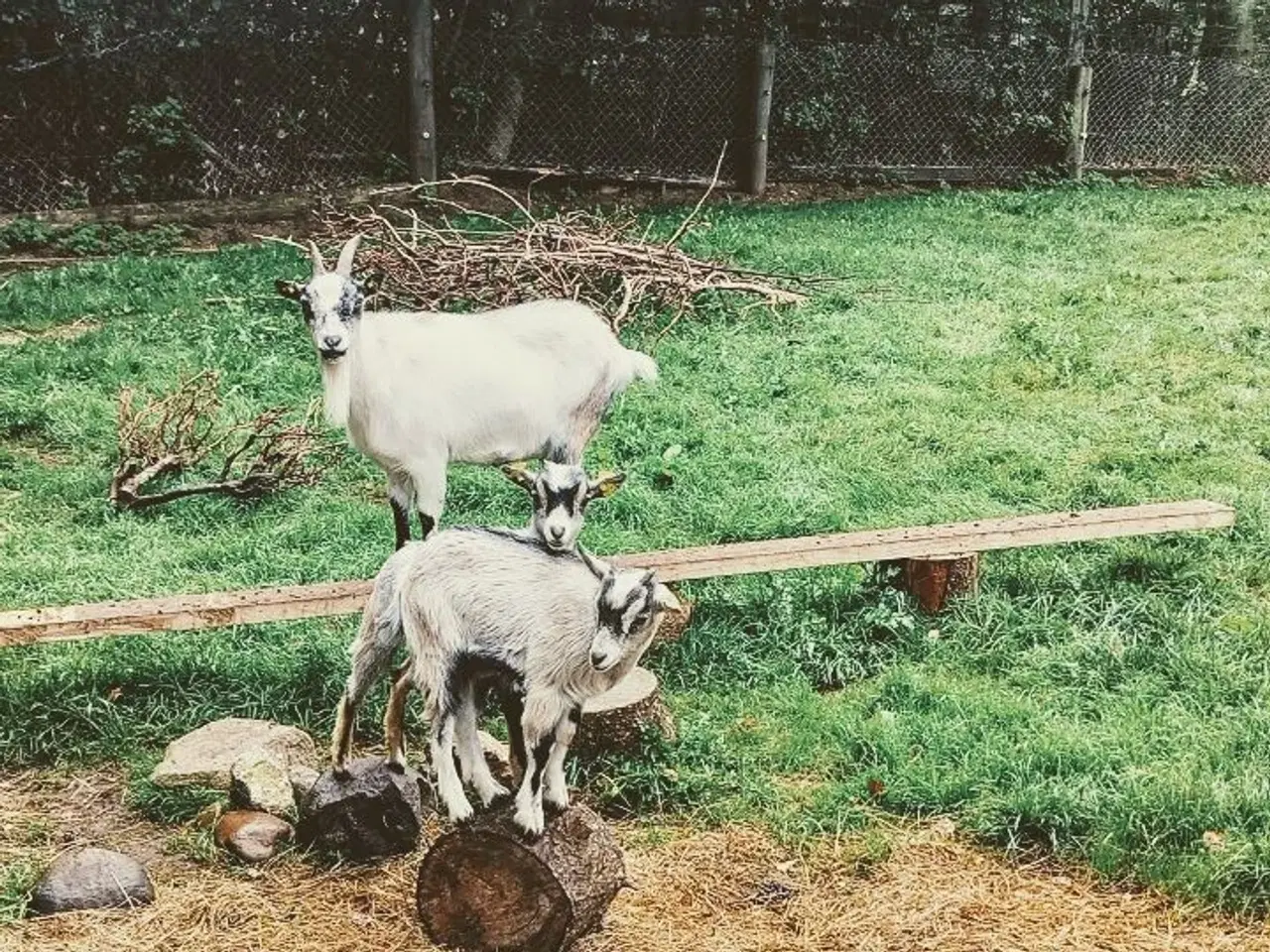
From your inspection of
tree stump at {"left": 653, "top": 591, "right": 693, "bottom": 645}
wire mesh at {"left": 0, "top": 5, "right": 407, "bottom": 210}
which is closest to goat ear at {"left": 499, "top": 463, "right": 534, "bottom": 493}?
tree stump at {"left": 653, "top": 591, "right": 693, "bottom": 645}

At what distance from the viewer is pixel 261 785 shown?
4137 mm

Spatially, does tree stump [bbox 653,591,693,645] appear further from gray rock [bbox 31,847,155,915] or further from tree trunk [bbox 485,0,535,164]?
tree trunk [bbox 485,0,535,164]

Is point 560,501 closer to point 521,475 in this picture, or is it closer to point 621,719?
point 521,475

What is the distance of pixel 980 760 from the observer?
438 centimetres

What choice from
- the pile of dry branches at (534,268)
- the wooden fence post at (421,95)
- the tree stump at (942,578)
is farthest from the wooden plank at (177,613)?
the wooden fence post at (421,95)

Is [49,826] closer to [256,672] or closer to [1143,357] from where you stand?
[256,672]

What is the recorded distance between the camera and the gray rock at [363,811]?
3918 mm

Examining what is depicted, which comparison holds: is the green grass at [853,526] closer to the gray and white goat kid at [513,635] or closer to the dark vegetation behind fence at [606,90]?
the gray and white goat kid at [513,635]

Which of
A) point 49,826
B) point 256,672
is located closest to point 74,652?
point 256,672

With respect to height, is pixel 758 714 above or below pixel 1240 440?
below

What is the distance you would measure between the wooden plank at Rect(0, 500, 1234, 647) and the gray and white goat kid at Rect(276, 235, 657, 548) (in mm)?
552

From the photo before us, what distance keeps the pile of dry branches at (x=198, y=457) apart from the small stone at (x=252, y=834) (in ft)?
8.50

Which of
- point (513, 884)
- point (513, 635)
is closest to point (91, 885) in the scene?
point (513, 884)

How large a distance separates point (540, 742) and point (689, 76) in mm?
11975
